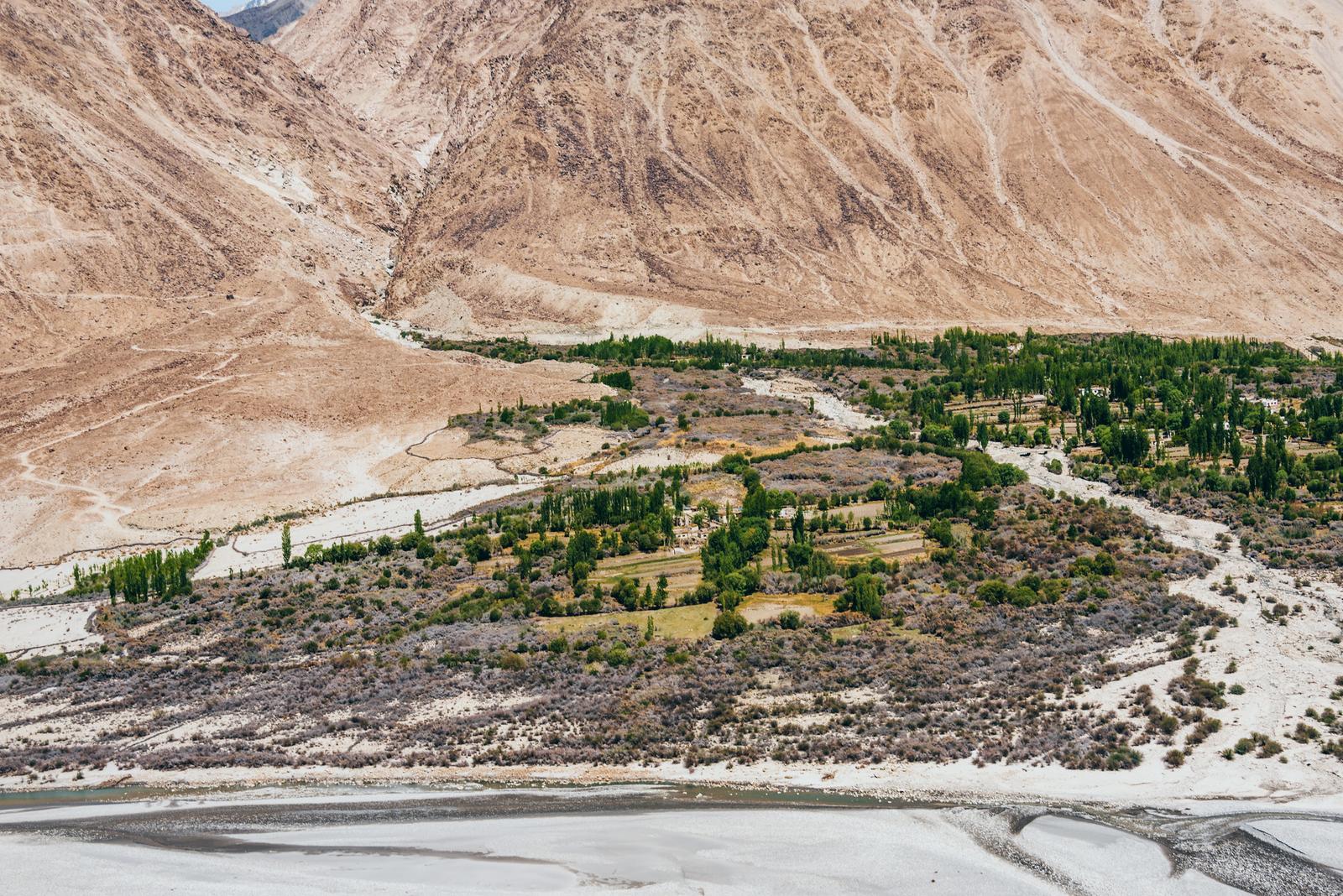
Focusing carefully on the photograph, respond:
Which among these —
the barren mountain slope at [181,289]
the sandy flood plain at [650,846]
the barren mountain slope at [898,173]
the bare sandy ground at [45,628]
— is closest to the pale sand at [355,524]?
the barren mountain slope at [181,289]

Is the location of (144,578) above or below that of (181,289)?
below

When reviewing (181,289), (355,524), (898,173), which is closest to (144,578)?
(355,524)

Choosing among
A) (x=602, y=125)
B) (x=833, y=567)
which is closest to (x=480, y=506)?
(x=833, y=567)

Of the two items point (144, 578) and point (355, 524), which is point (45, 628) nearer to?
point (144, 578)

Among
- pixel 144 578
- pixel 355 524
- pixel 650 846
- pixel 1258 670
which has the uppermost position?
pixel 355 524

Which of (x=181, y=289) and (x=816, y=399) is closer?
(x=816, y=399)

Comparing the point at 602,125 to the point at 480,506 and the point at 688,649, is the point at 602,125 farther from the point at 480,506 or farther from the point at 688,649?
the point at 688,649

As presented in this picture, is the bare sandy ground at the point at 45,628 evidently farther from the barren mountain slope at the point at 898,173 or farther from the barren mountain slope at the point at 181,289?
the barren mountain slope at the point at 898,173
